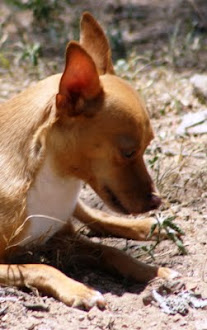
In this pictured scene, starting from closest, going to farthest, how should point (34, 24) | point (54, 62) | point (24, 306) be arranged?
1. point (24, 306)
2. point (54, 62)
3. point (34, 24)

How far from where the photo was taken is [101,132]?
443cm

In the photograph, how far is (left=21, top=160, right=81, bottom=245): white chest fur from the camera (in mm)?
4539

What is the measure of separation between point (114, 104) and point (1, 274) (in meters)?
0.99

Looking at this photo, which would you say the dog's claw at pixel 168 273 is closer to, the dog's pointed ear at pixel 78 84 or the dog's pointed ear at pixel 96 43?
the dog's pointed ear at pixel 78 84

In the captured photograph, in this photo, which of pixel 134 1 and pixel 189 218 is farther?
pixel 134 1

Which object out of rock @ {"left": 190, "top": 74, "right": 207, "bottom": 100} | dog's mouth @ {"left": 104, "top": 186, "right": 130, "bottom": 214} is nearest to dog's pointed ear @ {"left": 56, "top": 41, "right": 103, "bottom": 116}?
dog's mouth @ {"left": 104, "top": 186, "right": 130, "bottom": 214}

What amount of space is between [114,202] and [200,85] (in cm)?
260

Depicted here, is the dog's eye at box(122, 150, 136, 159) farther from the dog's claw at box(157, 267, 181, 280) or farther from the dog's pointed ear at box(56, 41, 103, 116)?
the dog's claw at box(157, 267, 181, 280)

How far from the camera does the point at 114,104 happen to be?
175 inches

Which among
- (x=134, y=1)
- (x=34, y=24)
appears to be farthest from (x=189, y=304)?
(x=134, y=1)

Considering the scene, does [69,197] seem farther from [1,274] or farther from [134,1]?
[134,1]

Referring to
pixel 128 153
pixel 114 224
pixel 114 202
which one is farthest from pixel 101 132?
pixel 114 224

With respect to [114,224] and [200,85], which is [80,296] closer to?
[114,224]

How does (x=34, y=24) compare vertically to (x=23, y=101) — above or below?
below
